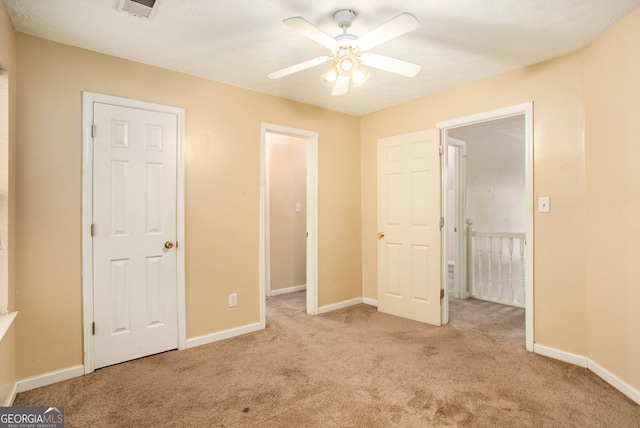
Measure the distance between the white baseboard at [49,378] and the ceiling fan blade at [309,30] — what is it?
2.66m

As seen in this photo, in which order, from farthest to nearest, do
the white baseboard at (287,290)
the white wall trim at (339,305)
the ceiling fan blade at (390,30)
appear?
the white baseboard at (287,290) → the white wall trim at (339,305) → the ceiling fan blade at (390,30)

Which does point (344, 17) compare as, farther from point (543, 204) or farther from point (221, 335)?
point (221, 335)

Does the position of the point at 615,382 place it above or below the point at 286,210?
below

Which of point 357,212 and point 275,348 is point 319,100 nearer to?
point 357,212

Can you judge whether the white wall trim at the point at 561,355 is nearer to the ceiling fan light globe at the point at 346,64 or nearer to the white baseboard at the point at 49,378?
the ceiling fan light globe at the point at 346,64

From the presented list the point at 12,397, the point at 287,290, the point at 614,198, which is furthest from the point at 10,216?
the point at 614,198

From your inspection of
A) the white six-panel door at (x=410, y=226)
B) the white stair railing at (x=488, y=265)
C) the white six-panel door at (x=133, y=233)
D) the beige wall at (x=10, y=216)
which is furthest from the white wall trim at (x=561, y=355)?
the beige wall at (x=10, y=216)

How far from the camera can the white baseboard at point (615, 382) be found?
207cm

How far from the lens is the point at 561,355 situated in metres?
2.65

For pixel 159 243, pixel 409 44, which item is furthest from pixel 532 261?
pixel 159 243

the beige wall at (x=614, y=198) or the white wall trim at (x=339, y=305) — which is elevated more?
the beige wall at (x=614, y=198)

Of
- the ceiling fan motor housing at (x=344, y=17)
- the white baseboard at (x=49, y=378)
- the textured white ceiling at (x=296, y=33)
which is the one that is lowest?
the white baseboard at (x=49, y=378)

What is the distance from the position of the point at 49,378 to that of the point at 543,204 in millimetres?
3790

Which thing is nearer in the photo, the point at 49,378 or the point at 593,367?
the point at 49,378
